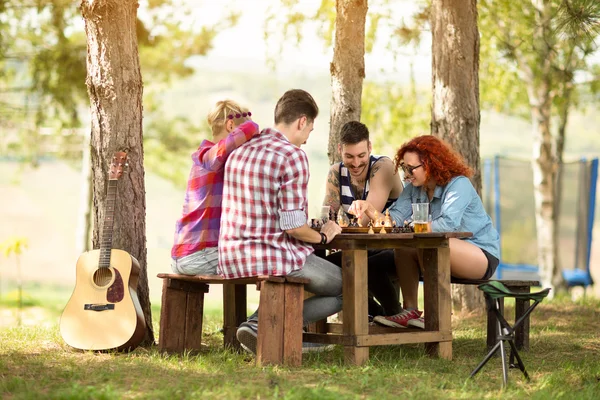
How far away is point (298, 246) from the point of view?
4.34 m

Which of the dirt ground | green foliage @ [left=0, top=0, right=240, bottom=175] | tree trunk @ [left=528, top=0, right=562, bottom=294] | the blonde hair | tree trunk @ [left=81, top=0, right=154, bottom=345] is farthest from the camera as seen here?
the dirt ground

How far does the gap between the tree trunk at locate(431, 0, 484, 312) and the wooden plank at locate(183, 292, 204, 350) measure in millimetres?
2708

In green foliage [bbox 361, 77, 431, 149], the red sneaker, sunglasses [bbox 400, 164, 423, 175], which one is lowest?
the red sneaker

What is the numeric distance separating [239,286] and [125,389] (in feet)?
4.97

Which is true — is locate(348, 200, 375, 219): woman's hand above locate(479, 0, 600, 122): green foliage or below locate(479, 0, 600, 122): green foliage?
below

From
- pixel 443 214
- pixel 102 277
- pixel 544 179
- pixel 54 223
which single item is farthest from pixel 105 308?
pixel 54 223

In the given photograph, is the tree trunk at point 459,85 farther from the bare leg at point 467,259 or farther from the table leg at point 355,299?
the table leg at point 355,299

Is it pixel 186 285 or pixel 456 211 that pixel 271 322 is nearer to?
pixel 186 285

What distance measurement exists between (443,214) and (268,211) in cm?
113

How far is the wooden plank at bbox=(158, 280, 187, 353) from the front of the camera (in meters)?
4.67

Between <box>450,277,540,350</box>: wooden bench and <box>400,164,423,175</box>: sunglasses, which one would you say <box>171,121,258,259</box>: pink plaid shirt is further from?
<box>450,277,540,350</box>: wooden bench

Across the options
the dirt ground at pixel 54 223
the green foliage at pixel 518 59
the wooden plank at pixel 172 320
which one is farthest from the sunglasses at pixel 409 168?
the dirt ground at pixel 54 223

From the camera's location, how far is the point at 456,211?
4.77 m

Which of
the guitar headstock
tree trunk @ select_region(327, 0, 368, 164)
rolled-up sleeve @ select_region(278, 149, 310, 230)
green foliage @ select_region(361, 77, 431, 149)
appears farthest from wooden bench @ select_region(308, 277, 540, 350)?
green foliage @ select_region(361, 77, 431, 149)
